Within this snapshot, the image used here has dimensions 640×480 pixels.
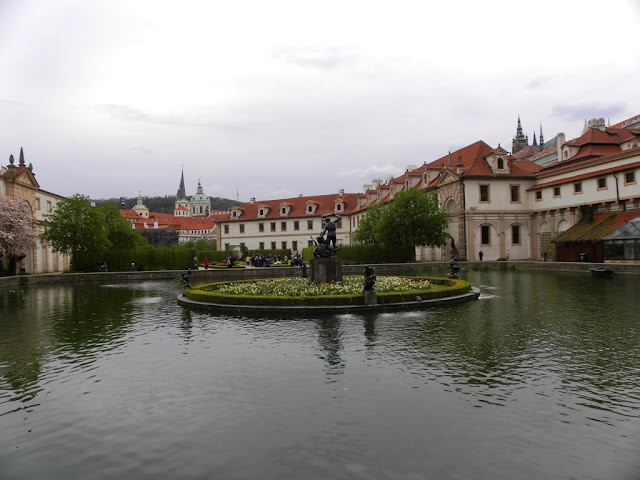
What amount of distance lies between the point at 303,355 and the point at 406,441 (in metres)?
4.74

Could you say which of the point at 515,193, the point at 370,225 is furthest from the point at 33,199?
the point at 515,193

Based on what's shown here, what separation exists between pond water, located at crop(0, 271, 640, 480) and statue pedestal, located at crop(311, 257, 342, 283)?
24.8ft

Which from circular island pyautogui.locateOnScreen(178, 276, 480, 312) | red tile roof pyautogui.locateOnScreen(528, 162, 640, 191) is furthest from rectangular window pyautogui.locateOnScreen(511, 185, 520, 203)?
circular island pyautogui.locateOnScreen(178, 276, 480, 312)

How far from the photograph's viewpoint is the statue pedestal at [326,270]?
2186 cm

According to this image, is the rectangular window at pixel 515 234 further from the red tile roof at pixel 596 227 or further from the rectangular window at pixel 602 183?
the rectangular window at pixel 602 183

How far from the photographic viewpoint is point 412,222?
4747 cm

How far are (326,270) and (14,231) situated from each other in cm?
3228

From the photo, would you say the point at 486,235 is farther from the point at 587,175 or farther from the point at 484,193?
the point at 587,175

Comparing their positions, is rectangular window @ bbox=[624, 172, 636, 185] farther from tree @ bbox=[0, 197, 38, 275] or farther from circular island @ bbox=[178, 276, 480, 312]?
tree @ bbox=[0, 197, 38, 275]

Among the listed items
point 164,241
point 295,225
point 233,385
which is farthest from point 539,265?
point 164,241

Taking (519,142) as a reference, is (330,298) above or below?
below

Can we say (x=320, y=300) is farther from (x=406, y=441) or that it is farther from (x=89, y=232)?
(x=89, y=232)

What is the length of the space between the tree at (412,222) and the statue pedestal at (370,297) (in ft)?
102

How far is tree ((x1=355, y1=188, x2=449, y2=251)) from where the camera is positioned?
4744 cm
